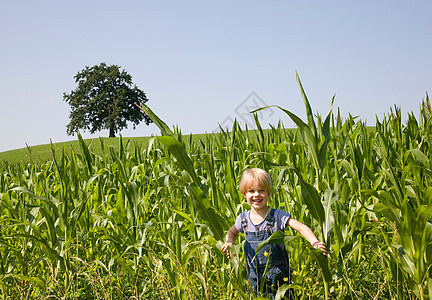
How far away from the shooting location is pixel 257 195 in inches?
91.0

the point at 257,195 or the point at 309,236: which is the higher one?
the point at 257,195

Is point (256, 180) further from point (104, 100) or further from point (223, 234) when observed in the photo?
point (104, 100)

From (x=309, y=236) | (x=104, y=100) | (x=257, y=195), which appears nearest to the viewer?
(x=309, y=236)

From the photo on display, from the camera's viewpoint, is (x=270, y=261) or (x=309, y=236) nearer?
(x=309, y=236)

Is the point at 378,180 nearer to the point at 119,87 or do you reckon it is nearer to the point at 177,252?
the point at 177,252

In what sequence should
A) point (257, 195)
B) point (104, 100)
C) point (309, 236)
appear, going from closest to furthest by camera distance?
point (309, 236) → point (257, 195) → point (104, 100)

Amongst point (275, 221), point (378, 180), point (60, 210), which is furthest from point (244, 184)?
point (60, 210)

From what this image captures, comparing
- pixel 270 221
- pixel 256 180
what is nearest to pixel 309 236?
pixel 270 221

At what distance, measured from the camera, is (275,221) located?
7.72 ft

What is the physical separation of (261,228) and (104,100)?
37387 millimetres

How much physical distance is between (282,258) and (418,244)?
744 millimetres

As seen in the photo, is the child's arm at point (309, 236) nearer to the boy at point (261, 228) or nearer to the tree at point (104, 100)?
the boy at point (261, 228)

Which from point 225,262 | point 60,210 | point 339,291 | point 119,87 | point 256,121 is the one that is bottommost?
point 339,291

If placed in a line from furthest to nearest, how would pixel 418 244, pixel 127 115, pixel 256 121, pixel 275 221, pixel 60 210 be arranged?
1. pixel 127 115
2. pixel 256 121
3. pixel 60 210
4. pixel 275 221
5. pixel 418 244
